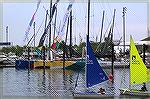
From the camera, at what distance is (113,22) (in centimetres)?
6303

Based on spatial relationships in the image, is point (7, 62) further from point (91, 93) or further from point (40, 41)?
point (91, 93)

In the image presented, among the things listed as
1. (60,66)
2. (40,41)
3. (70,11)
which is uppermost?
(70,11)

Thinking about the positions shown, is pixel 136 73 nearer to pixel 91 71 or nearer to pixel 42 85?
pixel 91 71

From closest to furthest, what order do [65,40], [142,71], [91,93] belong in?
[91,93] → [142,71] → [65,40]

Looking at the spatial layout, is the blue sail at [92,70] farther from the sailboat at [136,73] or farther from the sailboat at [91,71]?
the sailboat at [136,73]

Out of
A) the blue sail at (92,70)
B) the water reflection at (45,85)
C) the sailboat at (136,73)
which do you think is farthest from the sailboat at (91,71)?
the sailboat at (136,73)

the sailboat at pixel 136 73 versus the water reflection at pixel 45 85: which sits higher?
the sailboat at pixel 136 73

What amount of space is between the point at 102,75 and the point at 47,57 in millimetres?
40161

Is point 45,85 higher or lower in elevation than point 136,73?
lower

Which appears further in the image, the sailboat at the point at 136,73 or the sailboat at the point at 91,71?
the sailboat at the point at 136,73

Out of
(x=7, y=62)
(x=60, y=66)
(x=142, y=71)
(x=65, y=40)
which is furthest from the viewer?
(x=7, y=62)

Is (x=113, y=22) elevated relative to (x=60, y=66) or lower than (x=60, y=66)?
elevated

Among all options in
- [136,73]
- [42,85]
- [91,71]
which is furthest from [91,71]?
[42,85]

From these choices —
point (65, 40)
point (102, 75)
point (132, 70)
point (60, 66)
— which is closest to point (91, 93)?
point (102, 75)
